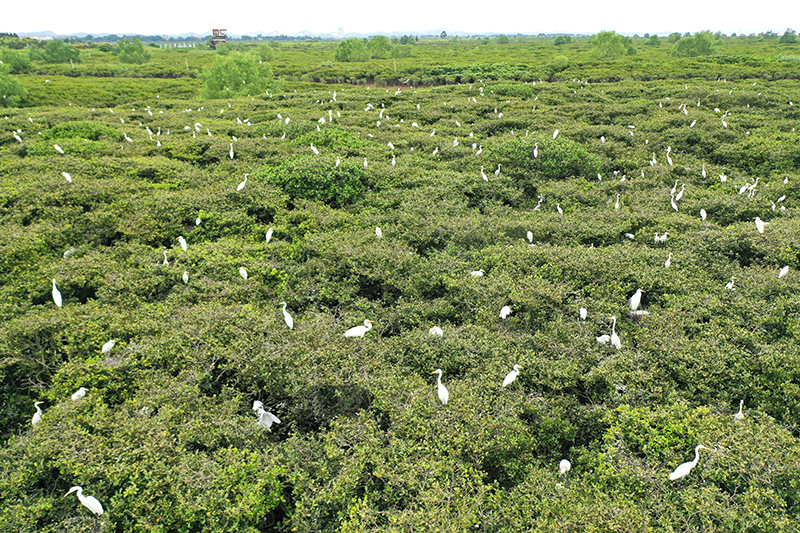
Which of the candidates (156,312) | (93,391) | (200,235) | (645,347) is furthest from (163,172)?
(645,347)

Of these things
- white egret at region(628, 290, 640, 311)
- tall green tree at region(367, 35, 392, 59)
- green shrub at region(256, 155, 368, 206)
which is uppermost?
tall green tree at region(367, 35, 392, 59)

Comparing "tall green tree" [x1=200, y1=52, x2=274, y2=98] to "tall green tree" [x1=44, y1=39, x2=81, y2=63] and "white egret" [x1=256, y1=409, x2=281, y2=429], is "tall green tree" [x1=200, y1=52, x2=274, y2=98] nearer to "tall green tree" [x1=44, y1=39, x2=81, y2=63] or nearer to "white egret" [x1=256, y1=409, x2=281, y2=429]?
"white egret" [x1=256, y1=409, x2=281, y2=429]

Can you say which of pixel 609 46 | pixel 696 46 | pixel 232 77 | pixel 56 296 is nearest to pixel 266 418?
pixel 56 296

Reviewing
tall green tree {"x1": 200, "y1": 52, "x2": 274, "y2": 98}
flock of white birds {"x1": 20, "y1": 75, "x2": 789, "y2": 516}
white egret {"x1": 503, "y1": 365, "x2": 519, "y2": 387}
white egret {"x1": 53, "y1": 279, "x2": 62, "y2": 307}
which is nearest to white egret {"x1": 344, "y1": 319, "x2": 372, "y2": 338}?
flock of white birds {"x1": 20, "y1": 75, "x2": 789, "y2": 516}

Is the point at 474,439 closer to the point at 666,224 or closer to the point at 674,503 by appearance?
the point at 674,503

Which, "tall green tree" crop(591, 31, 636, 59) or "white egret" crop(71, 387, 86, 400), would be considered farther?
"tall green tree" crop(591, 31, 636, 59)

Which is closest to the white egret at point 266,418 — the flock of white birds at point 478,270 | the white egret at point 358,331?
the flock of white birds at point 478,270

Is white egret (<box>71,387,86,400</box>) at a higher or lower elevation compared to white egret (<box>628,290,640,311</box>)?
lower

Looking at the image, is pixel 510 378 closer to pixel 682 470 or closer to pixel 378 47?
pixel 682 470
